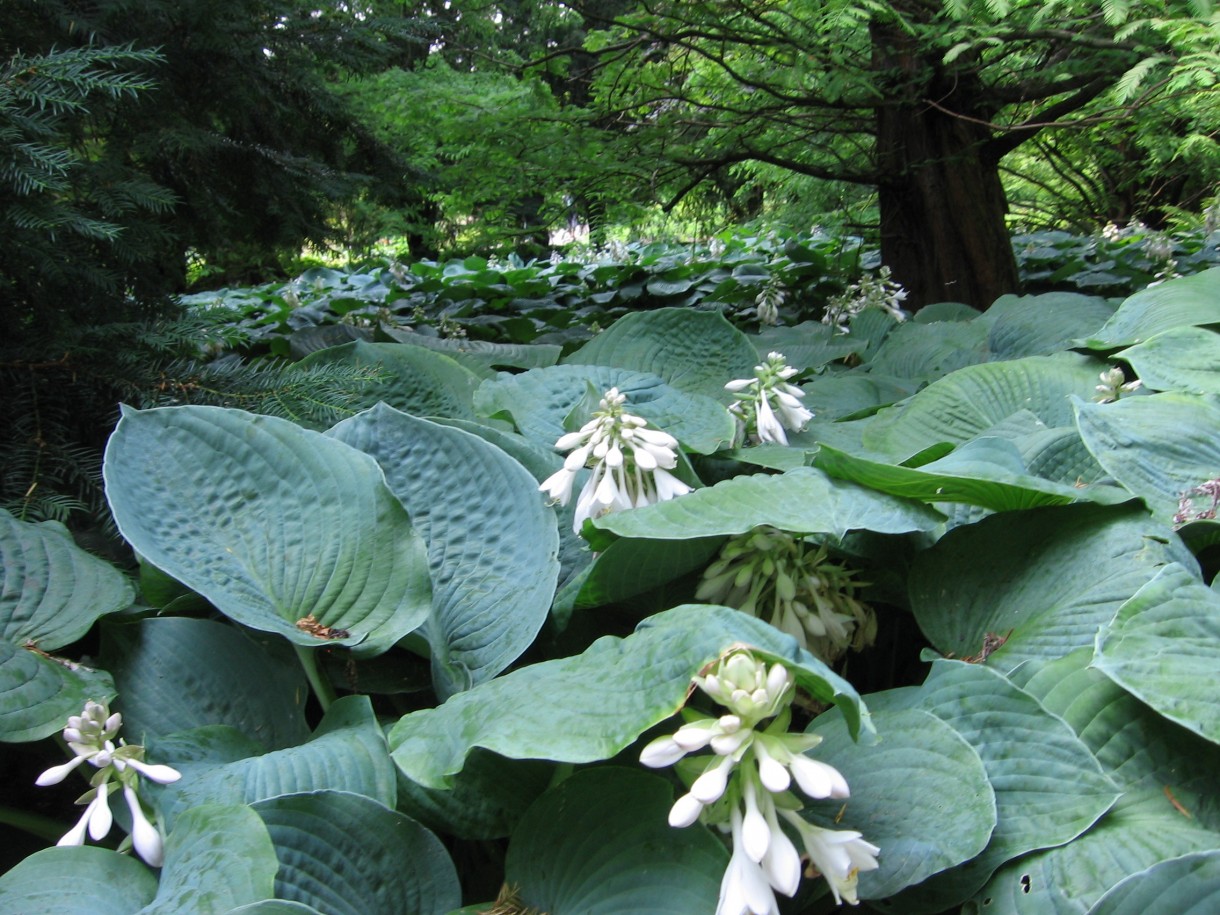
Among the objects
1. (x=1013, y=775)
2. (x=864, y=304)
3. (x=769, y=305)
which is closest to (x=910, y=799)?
(x=1013, y=775)

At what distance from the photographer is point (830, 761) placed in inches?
31.5

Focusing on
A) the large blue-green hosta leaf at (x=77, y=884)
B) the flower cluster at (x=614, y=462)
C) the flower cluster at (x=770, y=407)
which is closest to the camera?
the large blue-green hosta leaf at (x=77, y=884)

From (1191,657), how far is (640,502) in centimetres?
62

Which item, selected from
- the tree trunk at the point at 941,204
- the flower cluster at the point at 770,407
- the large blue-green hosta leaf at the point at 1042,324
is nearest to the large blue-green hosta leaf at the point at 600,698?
the flower cluster at the point at 770,407

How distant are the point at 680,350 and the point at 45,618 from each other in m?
1.35

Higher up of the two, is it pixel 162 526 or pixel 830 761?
pixel 162 526

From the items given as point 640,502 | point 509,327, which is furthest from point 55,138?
point 509,327

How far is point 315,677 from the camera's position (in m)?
1.01

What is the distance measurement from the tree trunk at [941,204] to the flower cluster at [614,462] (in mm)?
2881

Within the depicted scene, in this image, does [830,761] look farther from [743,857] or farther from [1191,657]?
[1191,657]

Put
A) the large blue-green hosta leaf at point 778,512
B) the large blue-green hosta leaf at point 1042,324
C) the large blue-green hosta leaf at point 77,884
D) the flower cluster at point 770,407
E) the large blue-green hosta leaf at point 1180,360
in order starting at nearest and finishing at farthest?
1. the large blue-green hosta leaf at point 77,884
2. the large blue-green hosta leaf at point 778,512
3. the large blue-green hosta leaf at point 1180,360
4. the flower cluster at point 770,407
5. the large blue-green hosta leaf at point 1042,324

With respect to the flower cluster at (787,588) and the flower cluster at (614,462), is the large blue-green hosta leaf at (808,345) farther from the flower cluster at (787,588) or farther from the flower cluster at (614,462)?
the flower cluster at (787,588)

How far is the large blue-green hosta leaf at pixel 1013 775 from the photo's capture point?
2.35 feet

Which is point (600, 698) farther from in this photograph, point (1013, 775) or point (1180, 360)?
point (1180, 360)
